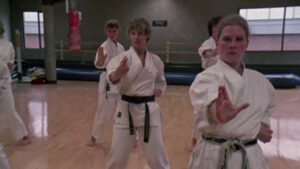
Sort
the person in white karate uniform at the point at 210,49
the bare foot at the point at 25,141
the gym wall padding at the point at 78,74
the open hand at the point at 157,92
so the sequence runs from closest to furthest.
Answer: the open hand at the point at 157,92 → the person in white karate uniform at the point at 210,49 → the bare foot at the point at 25,141 → the gym wall padding at the point at 78,74

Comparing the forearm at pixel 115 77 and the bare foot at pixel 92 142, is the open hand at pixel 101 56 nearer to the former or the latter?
the bare foot at pixel 92 142

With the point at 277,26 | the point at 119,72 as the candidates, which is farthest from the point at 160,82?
the point at 277,26

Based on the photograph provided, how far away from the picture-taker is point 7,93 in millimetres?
3291

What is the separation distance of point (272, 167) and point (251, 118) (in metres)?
1.92

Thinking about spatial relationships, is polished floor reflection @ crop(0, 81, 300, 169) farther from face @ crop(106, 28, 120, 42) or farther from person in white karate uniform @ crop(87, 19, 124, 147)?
face @ crop(106, 28, 120, 42)

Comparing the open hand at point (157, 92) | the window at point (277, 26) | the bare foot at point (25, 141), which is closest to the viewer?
the open hand at point (157, 92)

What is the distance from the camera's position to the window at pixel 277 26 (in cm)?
971

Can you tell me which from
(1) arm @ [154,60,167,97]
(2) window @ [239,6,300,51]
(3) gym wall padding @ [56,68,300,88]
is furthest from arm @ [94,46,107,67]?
(2) window @ [239,6,300,51]

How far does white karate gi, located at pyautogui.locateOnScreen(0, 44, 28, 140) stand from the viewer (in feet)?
10.3

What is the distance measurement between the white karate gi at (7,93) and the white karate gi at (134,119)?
1.56 meters

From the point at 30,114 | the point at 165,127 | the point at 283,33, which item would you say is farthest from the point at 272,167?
the point at 283,33

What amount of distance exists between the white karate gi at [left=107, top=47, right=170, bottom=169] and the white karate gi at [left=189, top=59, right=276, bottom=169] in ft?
2.80

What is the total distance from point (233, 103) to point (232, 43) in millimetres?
267

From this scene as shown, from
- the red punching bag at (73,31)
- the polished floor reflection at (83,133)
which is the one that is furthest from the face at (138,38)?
the red punching bag at (73,31)
